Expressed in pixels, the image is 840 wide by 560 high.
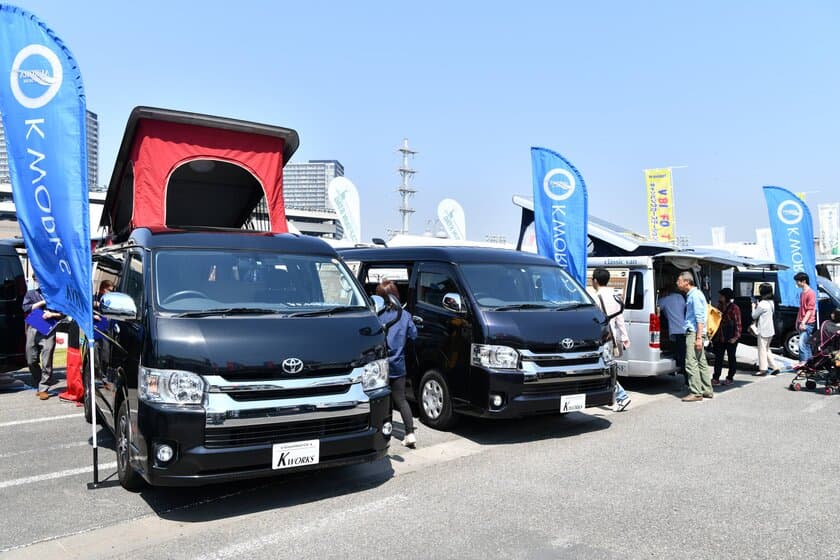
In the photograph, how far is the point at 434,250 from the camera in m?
7.74

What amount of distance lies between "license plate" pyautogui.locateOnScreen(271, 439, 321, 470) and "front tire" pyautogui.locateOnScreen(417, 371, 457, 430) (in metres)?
2.63

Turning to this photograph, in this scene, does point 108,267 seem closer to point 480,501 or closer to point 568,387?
point 480,501

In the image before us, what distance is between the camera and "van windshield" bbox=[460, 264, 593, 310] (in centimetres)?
711

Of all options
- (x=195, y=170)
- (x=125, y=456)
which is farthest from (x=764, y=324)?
(x=125, y=456)

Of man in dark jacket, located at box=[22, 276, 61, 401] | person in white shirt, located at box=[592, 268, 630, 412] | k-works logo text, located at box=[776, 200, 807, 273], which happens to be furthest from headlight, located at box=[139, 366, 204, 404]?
k-works logo text, located at box=[776, 200, 807, 273]

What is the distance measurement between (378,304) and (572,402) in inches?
97.4

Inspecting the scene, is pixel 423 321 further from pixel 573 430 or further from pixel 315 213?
pixel 315 213

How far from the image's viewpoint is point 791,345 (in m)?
14.8

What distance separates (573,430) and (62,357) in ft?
36.0

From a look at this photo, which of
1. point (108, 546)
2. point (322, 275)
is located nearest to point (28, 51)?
point (322, 275)

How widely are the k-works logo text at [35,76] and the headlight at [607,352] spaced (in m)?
5.73

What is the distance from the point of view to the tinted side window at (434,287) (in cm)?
732

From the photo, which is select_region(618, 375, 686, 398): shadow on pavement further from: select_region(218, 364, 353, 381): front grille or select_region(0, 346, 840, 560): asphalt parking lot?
select_region(218, 364, 353, 381): front grille

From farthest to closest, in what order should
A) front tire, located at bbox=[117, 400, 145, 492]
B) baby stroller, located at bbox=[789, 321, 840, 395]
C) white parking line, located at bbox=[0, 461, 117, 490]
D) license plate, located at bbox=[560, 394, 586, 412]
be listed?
1. baby stroller, located at bbox=[789, 321, 840, 395]
2. license plate, located at bbox=[560, 394, 586, 412]
3. white parking line, located at bbox=[0, 461, 117, 490]
4. front tire, located at bbox=[117, 400, 145, 492]
